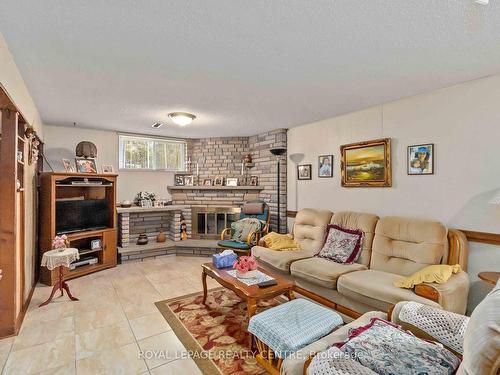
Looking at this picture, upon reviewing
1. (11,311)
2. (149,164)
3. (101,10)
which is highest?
(101,10)

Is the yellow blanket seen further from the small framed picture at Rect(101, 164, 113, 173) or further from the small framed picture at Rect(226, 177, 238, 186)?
the small framed picture at Rect(101, 164, 113, 173)

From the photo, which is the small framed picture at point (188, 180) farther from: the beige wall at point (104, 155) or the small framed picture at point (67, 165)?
the small framed picture at point (67, 165)

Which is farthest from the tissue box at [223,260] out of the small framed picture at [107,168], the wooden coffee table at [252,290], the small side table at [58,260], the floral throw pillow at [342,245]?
the small framed picture at [107,168]

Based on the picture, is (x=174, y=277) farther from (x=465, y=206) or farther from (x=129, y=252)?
(x=465, y=206)

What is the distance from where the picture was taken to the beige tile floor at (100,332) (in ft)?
6.63

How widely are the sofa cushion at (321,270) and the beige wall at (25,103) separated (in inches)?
121

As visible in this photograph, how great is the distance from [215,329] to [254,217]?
263cm

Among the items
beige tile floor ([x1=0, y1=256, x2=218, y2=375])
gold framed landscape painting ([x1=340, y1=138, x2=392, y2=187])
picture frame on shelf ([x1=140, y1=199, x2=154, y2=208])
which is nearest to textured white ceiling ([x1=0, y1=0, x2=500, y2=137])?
gold framed landscape painting ([x1=340, y1=138, x2=392, y2=187])

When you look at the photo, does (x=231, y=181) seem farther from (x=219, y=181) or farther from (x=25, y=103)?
(x=25, y=103)

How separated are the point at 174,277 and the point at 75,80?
2788 millimetres

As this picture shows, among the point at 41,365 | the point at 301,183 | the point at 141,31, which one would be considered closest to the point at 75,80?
the point at 141,31

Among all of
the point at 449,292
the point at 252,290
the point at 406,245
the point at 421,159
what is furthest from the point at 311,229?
the point at 449,292

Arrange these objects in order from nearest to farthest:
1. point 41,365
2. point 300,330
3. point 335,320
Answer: point 300,330 < point 335,320 < point 41,365

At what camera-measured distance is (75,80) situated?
8.63ft
